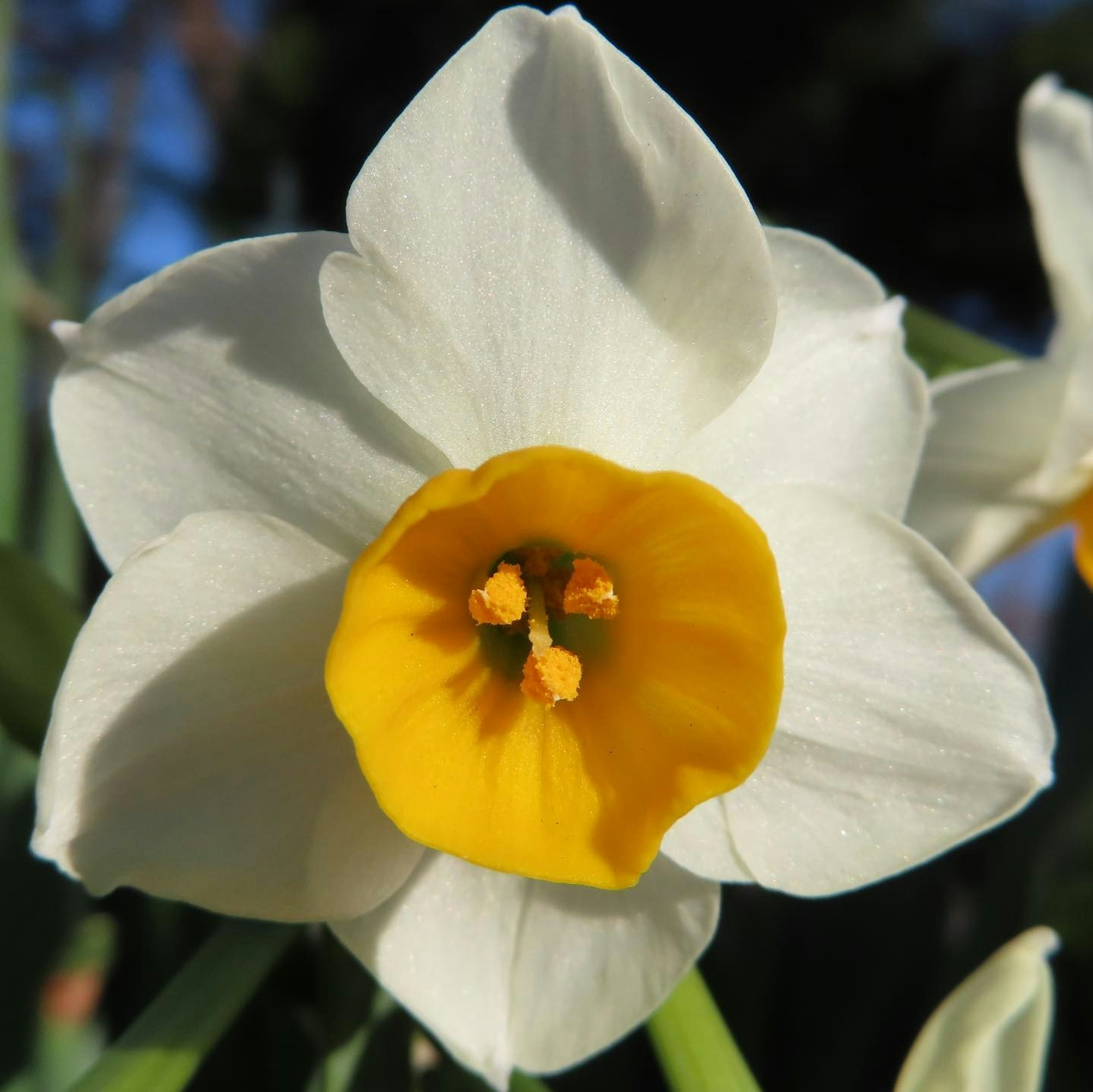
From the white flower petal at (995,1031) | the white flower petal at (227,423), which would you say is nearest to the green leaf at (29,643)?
the white flower petal at (227,423)

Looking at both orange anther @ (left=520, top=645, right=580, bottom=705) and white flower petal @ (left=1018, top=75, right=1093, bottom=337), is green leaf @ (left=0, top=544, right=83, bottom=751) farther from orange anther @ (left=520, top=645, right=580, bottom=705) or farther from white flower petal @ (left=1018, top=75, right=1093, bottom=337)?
white flower petal @ (left=1018, top=75, right=1093, bottom=337)

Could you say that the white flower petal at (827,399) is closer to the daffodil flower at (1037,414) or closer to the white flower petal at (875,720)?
the white flower petal at (875,720)

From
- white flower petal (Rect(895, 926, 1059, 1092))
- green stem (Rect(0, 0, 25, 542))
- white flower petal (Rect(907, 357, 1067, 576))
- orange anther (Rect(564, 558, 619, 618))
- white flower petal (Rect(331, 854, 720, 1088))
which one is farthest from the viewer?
green stem (Rect(0, 0, 25, 542))

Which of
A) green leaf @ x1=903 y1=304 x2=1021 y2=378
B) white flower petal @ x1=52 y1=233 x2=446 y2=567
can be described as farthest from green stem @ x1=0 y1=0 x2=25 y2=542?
green leaf @ x1=903 y1=304 x2=1021 y2=378

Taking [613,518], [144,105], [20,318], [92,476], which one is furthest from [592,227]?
[144,105]

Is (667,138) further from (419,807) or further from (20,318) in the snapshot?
(20,318)

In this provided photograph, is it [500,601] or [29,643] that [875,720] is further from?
[29,643]
